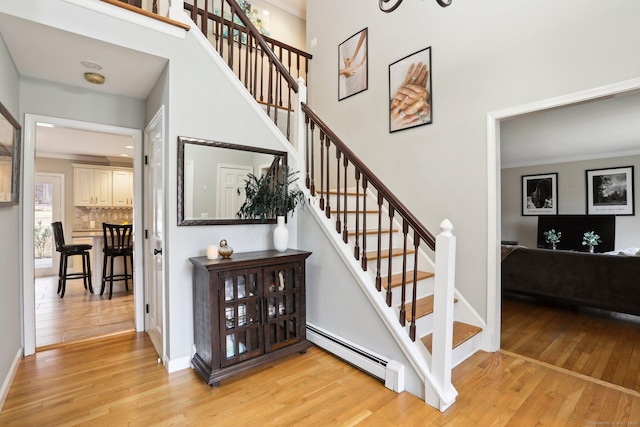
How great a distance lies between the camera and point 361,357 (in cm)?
239

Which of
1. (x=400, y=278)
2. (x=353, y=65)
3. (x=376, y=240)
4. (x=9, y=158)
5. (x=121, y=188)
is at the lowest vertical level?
(x=400, y=278)

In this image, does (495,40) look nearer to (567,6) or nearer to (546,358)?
(567,6)

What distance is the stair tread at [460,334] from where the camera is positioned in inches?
91.9

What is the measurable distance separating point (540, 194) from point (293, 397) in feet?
23.4

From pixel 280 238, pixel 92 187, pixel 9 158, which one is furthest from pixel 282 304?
pixel 92 187

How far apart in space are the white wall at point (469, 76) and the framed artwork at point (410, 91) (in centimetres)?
7

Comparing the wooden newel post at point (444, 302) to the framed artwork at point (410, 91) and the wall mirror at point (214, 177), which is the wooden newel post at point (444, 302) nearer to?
the wall mirror at point (214, 177)

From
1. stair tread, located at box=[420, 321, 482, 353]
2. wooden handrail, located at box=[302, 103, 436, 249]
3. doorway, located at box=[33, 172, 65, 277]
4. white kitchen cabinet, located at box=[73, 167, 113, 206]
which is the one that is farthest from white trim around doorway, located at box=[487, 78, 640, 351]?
doorway, located at box=[33, 172, 65, 277]

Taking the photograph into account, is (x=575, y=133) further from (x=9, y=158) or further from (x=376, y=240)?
(x=9, y=158)

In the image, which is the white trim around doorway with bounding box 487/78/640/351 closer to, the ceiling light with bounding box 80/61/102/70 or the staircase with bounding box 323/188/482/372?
the staircase with bounding box 323/188/482/372

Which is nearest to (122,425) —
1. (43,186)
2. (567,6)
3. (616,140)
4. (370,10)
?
(567,6)

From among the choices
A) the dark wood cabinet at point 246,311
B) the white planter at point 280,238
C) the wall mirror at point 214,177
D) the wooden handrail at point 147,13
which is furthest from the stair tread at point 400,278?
the wooden handrail at point 147,13

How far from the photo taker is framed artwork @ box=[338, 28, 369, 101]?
3.89 metres

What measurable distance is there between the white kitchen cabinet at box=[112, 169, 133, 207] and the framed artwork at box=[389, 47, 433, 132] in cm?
592
